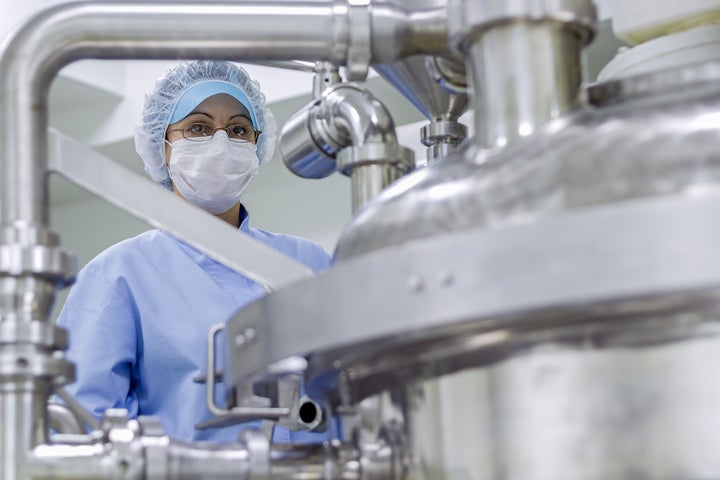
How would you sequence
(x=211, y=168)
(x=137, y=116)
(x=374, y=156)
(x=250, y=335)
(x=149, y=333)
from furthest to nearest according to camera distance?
1. (x=137, y=116)
2. (x=211, y=168)
3. (x=149, y=333)
4. (x=374, y=156)
5. (x=250, y=335)

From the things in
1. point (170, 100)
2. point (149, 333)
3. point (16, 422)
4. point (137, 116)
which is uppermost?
point (137, 116)

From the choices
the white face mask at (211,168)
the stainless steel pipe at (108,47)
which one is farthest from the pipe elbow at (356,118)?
the white face mask at (211,168)

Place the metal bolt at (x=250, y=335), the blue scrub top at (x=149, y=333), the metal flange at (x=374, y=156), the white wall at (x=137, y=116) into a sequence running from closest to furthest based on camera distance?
the metal bolt at (x=250, y=335)
the metal flange at (x=374, y=156)
the blue scrub top at (x=149, y=333)
the white wall at (x=137, y=116)

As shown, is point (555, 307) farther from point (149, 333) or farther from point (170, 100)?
point (170, 100)

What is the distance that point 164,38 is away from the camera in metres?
0.59

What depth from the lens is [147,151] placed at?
1.64 metres

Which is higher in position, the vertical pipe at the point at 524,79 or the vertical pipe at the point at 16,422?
the vertical pipe at the point at 524,79

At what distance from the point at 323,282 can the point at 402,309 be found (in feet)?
0.16

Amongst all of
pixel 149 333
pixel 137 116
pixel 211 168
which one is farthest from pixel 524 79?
pixel 137 116

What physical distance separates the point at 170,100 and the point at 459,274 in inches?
49.1

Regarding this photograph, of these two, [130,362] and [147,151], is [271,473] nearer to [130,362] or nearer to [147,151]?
[130,362]

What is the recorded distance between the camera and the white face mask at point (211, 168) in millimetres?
1544

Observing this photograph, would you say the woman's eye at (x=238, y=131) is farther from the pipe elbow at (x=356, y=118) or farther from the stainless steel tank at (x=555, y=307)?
the stainless steel tank at (x=555, y=307)

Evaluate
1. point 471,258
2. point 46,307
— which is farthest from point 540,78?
point 46,307
